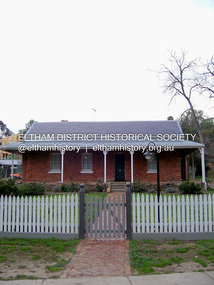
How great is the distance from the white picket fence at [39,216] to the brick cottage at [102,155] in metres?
12.5

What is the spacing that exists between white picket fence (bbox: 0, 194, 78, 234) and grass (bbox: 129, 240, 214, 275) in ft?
5.59

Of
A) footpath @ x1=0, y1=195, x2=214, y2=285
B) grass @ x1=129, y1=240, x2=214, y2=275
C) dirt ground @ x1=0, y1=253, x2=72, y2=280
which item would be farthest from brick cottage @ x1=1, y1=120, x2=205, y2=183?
dirt ground @ x1=0, y1=253, x2=72, y2=280

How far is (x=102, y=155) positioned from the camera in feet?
70.3

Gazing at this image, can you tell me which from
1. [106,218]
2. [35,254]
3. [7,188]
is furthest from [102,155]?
[35,254]

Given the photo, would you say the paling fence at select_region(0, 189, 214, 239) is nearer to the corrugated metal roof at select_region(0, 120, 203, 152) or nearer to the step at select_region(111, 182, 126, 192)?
the step at select_region(111, 182, 126, 192)

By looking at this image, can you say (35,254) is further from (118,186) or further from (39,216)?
(118,186)

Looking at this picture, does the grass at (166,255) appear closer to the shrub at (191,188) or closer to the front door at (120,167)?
the shrub at (191,188)

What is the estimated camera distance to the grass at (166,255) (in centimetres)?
529

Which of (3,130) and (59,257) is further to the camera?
(3,130)

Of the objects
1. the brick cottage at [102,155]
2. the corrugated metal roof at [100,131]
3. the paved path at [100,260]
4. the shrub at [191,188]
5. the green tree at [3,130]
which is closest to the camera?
the paved path at [100,260]

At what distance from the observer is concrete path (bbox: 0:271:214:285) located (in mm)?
4582

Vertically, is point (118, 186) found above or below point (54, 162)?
below

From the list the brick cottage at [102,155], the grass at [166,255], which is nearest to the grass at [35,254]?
the grass at [166,255]

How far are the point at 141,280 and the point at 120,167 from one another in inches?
664
